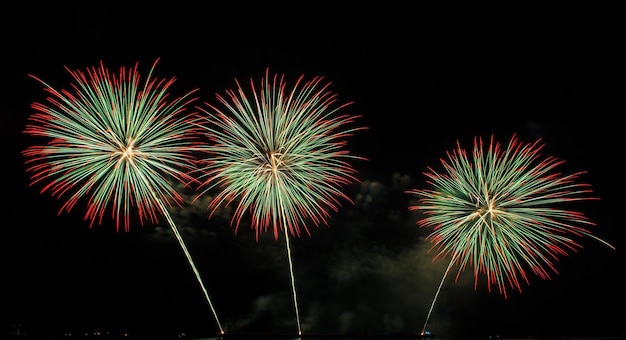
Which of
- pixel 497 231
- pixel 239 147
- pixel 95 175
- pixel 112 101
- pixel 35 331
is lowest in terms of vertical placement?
pixel 35 331

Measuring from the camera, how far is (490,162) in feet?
86.7

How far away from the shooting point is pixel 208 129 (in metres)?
23.1

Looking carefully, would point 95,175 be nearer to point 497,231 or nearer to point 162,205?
point 162,205

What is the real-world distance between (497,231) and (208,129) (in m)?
17.7

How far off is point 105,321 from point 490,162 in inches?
2864

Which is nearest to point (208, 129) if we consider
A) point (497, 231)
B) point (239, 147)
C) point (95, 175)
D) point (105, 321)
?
point (239, 147)

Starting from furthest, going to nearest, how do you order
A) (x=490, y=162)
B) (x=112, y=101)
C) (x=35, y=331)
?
(x=35, y=331) → (x=490, y=162) → (x=112, y=101)

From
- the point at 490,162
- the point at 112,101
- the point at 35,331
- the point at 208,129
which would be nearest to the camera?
the point at 112,101

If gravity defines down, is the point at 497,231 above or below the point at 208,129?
below

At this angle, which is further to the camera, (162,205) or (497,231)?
(497,231)

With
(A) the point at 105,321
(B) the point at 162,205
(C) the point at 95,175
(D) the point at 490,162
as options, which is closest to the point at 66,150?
(C) the point at 95,175

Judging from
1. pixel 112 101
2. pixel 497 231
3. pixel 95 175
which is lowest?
pixel 497 231

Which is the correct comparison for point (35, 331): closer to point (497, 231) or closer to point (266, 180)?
point (266, 180)

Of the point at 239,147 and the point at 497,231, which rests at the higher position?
the point at 239,147
